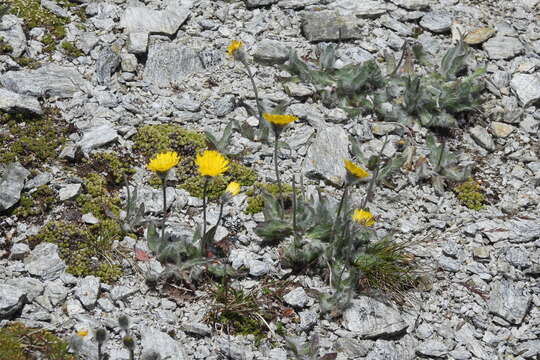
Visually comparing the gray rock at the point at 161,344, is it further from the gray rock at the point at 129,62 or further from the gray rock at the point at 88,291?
the gray rock at the point at 129,62

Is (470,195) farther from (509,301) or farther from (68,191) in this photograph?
(68,191)

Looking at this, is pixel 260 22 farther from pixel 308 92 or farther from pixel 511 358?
pixel 511 358

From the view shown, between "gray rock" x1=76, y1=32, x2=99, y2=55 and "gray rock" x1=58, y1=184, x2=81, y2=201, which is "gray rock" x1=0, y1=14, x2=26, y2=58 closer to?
"gray rock" x1=76, y1=32, x2=99, y2=55

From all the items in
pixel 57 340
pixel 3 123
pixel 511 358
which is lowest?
pixel 511 358

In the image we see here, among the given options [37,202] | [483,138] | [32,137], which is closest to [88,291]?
[37,202]

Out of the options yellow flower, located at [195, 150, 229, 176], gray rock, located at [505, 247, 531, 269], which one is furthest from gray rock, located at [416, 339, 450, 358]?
yellow flower, located at [195, 150, 229, 176]

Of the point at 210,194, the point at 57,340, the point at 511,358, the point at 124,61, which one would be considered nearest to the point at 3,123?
the point at 124,61

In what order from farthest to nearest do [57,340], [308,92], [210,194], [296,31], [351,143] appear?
[296,31]
[308,92]
[351,143]
[210,194]
[57,340]
